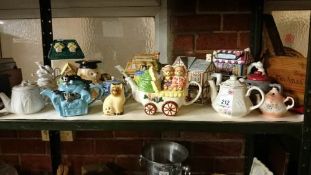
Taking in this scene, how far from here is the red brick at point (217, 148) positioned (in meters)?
A: 1.22

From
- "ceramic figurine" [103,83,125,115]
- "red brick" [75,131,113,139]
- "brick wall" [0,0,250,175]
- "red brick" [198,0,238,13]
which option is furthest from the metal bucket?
"red brick" [198,0,238,13]

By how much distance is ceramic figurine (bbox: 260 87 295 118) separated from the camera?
2.50 ft

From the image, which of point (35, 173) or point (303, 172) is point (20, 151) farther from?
point (303, 172)

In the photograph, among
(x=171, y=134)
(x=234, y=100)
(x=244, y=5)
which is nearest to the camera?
(x=234, y=100)

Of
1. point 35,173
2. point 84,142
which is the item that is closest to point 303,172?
point 84,142

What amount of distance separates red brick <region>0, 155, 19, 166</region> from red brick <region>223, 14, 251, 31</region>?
102cm

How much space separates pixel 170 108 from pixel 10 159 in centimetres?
87

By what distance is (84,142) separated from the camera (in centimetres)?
126

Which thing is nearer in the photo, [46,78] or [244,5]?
[46,78]

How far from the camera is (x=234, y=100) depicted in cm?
76

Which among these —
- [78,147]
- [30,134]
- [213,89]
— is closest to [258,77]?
[213,89]

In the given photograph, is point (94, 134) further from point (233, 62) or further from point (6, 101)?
point (233, 62)

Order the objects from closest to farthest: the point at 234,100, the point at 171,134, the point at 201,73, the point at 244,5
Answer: the point at 234,100
the point at 201,73
the point at 244,5
the point at 171,134

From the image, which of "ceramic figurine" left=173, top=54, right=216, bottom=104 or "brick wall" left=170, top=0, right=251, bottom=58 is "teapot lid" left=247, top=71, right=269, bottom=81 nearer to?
"ceramic figurine" left=173, top=54, right=216, bottom=104
